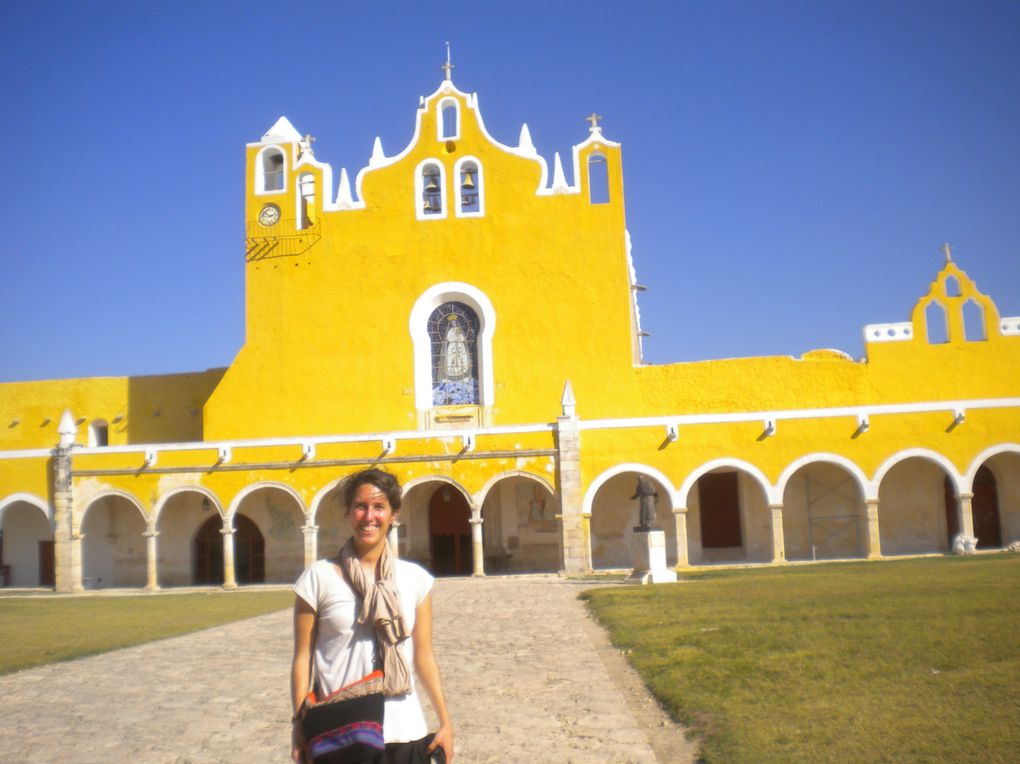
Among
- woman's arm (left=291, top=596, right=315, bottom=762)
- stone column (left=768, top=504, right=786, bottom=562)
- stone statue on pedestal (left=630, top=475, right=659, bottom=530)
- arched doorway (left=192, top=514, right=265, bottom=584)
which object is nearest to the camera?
woman's arm (left=291, top=596, right=315, bottom=762)

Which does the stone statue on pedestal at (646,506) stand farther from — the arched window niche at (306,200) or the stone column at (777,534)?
the arched window niche at (306,200)

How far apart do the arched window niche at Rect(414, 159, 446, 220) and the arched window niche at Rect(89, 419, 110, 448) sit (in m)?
9.59

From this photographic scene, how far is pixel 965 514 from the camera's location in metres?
20.8

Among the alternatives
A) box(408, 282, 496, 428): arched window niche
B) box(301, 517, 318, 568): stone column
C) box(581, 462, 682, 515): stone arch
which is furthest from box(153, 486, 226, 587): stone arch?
box(581, 462, 682, 515): stone arch

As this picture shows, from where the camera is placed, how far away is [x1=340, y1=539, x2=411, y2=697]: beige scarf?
10.9ft

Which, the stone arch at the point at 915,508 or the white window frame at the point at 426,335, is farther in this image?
the white window frame at the point at 426,335

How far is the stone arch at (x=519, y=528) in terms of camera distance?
74.7ft

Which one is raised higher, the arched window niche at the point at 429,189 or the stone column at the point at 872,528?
the arched window niche at the point at 429,189

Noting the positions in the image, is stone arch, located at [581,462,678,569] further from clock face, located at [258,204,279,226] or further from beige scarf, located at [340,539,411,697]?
beige scarf, located at [340,539,411,697]

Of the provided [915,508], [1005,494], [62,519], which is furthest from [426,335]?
[1005,494]

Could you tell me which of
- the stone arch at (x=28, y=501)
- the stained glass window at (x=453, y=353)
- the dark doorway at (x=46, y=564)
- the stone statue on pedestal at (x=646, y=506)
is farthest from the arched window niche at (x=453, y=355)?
the dark doorway at (x=46, y=564)

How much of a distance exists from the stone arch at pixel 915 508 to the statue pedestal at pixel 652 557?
653 centimetres

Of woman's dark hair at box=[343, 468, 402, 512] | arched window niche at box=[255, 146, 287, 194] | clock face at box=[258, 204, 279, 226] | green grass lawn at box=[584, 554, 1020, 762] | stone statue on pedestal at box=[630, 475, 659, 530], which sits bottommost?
green grass lawn at box=[584, 554, 1020, 762]

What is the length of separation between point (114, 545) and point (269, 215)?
8.35 meters
